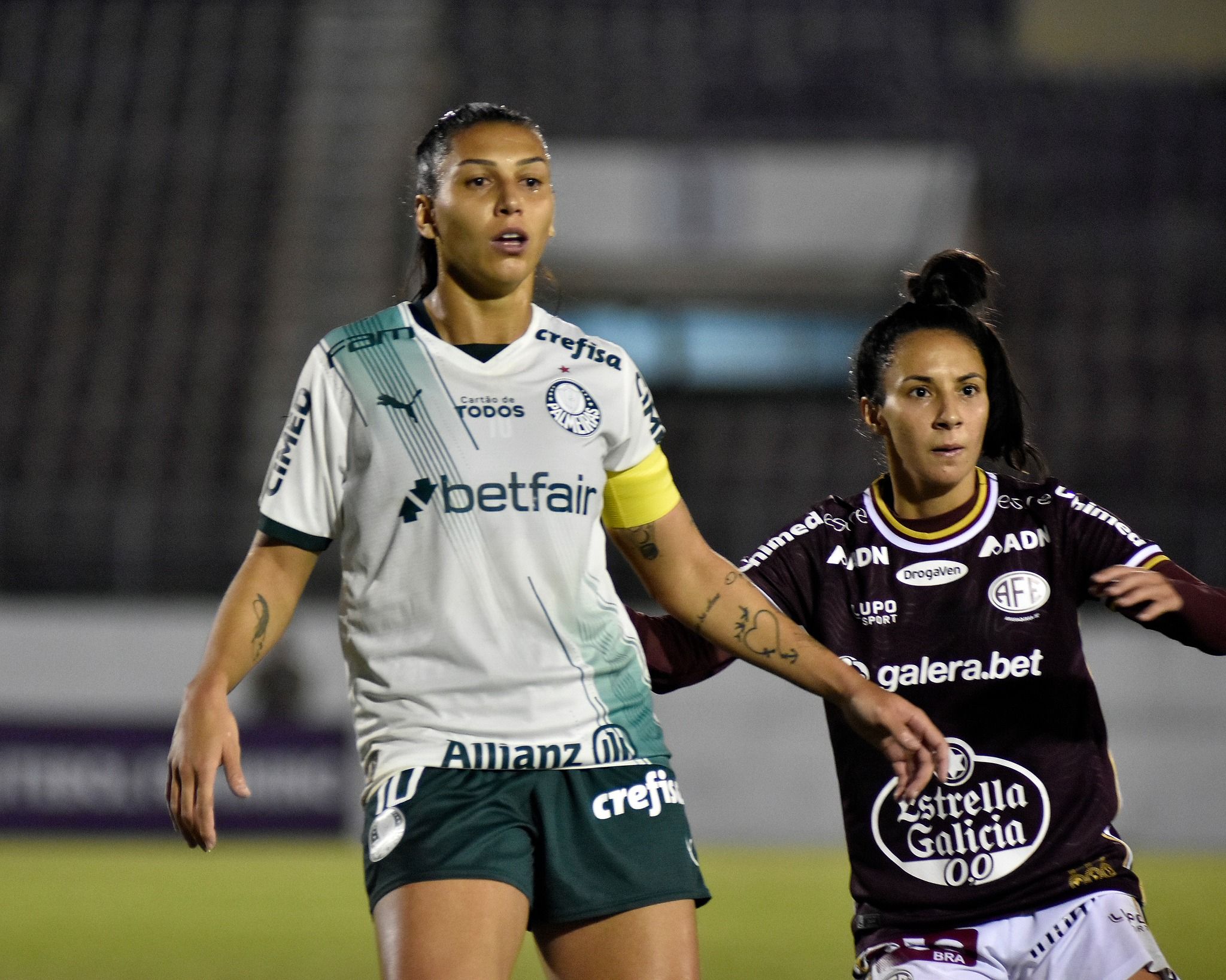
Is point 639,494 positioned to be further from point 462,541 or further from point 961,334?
point 961,334

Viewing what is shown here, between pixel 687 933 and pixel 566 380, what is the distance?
0.91 meters

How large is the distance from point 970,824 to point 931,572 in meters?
0.47

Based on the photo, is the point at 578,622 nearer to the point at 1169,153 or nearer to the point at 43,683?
the point at 43,683

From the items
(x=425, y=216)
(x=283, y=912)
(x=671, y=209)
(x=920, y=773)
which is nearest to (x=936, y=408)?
(x=920, y=773)

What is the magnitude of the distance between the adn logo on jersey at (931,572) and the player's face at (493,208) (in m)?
0.95

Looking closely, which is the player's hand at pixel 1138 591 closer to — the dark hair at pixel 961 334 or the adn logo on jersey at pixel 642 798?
the dark hair at pixel 961 334

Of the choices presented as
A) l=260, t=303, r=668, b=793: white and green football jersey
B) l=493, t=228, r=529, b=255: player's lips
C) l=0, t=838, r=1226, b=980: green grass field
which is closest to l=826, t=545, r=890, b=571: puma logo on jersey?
l=260, t=303, r=668, b=793: white and green football jersey

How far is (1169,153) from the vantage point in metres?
17.4

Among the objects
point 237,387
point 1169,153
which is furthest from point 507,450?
point 1169,153

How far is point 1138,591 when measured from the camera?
2766 mm

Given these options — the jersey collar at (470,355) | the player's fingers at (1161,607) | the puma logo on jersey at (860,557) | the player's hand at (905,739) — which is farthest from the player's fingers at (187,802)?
the player's fingers at (1161,607)

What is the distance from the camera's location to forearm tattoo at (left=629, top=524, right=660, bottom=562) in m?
2.85

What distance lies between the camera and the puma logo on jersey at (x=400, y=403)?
2623 millimetres

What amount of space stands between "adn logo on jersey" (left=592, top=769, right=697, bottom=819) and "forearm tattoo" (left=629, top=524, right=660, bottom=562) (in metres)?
0.38
